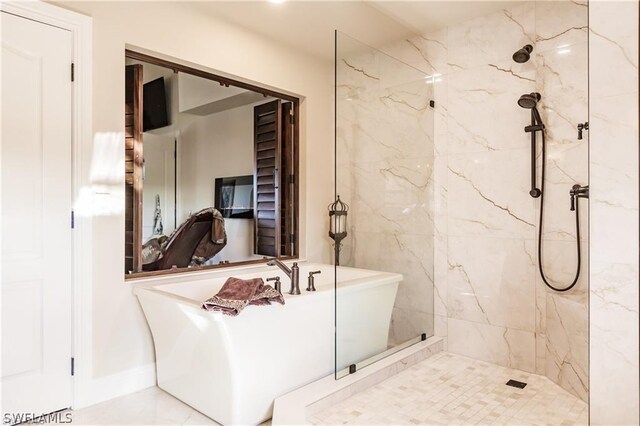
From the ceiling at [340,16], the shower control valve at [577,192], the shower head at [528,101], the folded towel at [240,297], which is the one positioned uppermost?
the ceiling at [340,16]

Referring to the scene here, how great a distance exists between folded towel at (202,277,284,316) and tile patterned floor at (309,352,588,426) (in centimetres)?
69

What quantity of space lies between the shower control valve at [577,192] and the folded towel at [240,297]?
194cm

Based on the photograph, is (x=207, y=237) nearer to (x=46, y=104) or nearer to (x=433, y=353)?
(x=46, y=104)

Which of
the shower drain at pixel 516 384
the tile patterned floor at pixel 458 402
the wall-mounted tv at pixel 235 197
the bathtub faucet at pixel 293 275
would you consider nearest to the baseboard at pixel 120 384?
the bathtub faucet at pixel 293 275

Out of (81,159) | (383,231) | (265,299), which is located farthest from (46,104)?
(383,231)

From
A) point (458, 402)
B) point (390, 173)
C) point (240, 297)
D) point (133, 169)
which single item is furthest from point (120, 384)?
point (390, 173)

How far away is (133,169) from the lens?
2803mm

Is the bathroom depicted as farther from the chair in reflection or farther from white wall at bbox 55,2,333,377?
the chair in reflection

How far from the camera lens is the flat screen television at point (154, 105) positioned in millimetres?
2906

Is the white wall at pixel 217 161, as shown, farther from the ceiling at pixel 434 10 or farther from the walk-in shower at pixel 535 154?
the walk-in shower at pixel 535 154

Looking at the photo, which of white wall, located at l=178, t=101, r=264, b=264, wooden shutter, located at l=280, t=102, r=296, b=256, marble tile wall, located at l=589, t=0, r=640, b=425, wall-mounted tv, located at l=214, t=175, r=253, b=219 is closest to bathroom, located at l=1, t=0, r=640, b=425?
marble tile wall, located at l=589, t=0, r=640, b=425

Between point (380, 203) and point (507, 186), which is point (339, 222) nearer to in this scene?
point (380, 203)

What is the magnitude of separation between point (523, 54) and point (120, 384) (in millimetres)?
3445

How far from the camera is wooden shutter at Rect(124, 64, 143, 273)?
2.77 meters
